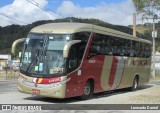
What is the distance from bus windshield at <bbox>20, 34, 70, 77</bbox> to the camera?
1531cm

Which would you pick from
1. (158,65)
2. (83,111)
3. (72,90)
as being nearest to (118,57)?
(72,90)

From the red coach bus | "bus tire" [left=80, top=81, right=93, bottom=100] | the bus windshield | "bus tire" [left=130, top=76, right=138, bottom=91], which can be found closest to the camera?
the red coach bus

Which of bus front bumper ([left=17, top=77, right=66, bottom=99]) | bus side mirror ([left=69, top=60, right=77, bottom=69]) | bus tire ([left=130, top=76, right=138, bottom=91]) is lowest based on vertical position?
bus tire ([left=130, top=76, right=138, bottom=91])

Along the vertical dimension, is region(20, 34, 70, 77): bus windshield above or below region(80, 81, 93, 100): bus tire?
above

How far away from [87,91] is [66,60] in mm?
2497

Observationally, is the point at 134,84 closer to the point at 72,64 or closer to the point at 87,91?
the point at 87,91

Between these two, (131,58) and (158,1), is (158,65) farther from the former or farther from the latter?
(158,1)

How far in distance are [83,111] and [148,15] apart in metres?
8.12

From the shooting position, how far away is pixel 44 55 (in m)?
15.6

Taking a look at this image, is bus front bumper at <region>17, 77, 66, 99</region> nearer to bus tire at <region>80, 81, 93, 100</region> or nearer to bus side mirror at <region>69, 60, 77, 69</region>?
bus side mirror at <region>69, 60, 77, 69</region>

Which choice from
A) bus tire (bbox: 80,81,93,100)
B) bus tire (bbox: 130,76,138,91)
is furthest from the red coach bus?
bus tire (bbox: 130,76,138,91)

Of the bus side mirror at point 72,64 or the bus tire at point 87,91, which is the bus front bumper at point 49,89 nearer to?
the bus side mirror at point 72,64

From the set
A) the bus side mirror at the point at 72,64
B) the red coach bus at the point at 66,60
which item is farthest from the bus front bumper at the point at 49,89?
the bus side mirror at the point at 72,64

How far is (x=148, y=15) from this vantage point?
1919cm
